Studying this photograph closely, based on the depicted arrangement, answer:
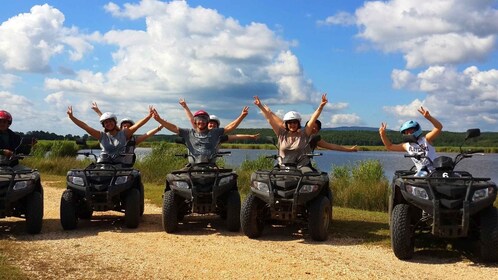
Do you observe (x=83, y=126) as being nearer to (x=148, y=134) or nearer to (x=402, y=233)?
(x=148, y=134)

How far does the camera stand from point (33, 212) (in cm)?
874

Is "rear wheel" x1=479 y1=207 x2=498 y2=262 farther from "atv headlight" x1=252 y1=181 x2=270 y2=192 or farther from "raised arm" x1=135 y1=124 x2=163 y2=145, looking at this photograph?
"raised arm" x1=135 y1=124 x2=163 y2=145

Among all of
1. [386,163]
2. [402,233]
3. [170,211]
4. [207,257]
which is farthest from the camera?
[386,163]

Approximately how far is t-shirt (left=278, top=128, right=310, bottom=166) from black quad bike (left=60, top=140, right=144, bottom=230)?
8.87 ft

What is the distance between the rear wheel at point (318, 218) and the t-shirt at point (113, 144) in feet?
13.5

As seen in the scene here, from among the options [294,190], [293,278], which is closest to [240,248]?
[294,190]

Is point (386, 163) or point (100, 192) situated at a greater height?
point (100, 192)

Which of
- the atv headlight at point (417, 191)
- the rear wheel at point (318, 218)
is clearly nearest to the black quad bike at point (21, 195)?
the rear wheel at point (318, 218)

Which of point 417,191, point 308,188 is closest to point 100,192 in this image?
point 308,188

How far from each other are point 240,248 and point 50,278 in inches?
108

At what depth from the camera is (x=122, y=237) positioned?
8.69 meters

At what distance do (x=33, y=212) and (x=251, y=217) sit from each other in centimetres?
367

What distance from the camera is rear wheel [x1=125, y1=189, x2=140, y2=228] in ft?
30.5

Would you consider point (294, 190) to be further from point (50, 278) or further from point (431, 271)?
point (50, 278)
